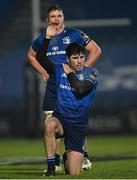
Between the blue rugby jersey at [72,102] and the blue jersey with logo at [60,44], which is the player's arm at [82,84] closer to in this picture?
the blue rugby jersey at [72,102]

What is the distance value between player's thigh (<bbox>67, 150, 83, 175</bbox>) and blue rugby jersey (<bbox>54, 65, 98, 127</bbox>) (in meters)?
0.32

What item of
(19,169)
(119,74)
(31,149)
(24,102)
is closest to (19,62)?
(24,102)

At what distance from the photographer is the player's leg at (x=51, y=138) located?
10109 mm

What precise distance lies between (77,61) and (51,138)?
2.83 ft

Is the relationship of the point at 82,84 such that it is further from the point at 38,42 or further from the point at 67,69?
the point at 38,42

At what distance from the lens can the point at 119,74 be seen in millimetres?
24719

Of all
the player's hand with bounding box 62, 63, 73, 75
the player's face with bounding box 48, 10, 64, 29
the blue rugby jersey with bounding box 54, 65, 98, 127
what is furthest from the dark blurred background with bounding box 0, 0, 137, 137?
the blue rugby jersey with bounding box 54, 65, 98, 127

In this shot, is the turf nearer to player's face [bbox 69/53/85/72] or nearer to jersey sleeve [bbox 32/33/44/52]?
player's face [bbox 69/53/85/72]

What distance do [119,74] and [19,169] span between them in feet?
43.4

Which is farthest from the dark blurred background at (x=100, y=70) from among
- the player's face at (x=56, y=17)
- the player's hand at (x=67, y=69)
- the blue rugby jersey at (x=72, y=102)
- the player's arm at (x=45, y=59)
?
the blue rugby jersey at (x=72, y=102)

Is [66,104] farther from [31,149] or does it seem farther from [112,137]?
[112,137]

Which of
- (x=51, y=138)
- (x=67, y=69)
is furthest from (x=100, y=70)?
(x=51, y=138)

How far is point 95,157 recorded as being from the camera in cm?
1573

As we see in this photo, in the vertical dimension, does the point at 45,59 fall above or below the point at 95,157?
above
